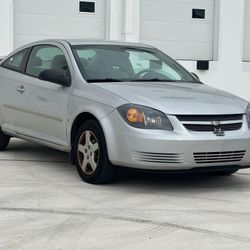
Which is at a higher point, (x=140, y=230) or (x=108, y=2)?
(x=108, y=2)

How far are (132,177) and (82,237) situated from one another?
227 cm

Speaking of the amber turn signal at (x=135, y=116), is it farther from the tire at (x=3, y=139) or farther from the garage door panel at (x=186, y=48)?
the garage door panel at (x=186, y=48)

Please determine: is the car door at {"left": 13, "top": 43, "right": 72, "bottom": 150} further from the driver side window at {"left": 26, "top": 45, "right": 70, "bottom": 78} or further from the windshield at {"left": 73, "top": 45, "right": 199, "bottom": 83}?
the windshield at {"left": 73, "top": 45, "right": 199, "bottom": 83}

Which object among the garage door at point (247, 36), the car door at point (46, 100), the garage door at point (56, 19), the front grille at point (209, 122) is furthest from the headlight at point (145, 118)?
the garage door at point (247, 36)

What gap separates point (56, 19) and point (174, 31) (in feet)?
9.90

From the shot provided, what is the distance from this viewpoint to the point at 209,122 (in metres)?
5.92

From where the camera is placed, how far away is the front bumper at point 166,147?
18.8 ft

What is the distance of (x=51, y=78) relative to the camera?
21.9 ft

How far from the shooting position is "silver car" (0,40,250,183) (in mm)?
5805

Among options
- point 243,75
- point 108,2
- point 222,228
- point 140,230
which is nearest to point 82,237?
point 140,230

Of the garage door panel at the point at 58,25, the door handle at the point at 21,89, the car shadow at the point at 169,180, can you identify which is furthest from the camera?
the garage door panel at the point at 58,25

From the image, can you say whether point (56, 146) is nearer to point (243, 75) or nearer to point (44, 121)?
point (44, 121)

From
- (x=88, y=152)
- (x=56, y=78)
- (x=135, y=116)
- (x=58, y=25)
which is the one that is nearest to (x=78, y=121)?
(x=88, y=152)

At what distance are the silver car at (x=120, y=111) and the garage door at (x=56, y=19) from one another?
597 centimetres
